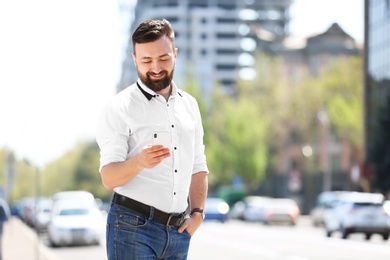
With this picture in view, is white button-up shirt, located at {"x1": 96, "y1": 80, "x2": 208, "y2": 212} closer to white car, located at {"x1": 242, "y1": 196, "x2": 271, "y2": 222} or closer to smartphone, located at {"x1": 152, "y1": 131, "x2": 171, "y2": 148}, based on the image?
smartphone, located at {"x1": 152, "y1": 131, "x2": 171, "y2": 148}

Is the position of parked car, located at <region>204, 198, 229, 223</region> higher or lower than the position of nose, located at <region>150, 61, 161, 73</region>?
lower

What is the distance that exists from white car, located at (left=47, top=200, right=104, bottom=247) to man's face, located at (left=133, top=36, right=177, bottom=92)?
29.2 meters

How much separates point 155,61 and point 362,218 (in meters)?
32.1

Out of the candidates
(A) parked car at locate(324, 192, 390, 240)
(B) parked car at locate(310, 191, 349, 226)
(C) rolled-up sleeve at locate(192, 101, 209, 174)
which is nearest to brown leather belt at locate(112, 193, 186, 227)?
(C) rolled-up sleeve at locate(192, 101, 209, 174)

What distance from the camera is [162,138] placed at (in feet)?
15.2

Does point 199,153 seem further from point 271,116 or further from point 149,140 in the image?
point 271,116

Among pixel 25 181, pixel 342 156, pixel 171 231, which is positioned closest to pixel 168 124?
pixel 171 231

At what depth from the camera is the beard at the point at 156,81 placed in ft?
16.2

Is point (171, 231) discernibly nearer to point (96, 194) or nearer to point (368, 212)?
point (368, 212)

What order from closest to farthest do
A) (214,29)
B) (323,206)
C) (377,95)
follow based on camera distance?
1. (323,206)
2. (377,95)
3. (214,29)

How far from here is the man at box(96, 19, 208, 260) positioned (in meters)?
4.86

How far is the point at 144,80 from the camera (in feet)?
16.3

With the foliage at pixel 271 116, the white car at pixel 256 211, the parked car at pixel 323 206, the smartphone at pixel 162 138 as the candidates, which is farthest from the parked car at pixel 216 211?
the smartphone at pixel 162 138

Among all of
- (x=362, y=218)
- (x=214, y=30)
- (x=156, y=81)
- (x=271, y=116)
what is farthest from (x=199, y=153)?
(x=214, y=30)
